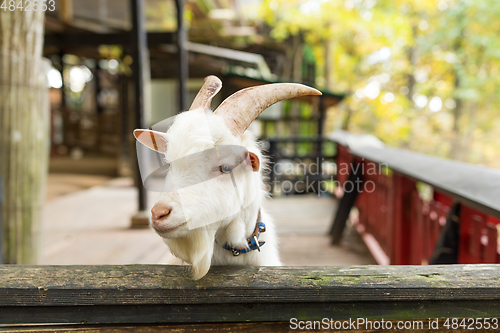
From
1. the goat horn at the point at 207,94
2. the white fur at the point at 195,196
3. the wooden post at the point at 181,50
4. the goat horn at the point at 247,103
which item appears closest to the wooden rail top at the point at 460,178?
the goat horn at the point at 247,103

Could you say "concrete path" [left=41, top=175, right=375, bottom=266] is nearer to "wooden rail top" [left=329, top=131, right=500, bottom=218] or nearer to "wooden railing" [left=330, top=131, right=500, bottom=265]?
"wooden railing" [left=330, top=131, right=500, bottom=265]

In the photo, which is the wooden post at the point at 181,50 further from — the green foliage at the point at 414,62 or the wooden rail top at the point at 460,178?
the green foliage at the point at 414,62

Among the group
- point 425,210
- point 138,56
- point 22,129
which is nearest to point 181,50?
point 138,56

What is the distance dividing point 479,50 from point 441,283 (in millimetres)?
13041

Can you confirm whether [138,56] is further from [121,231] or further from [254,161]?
[254,161]

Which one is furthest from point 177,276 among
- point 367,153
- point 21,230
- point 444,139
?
point 444,139

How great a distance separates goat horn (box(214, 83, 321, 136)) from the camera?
1.22 metres

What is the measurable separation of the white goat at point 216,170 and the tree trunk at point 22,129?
1.34 meters

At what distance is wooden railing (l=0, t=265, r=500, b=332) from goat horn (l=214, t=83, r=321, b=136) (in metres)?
0.52

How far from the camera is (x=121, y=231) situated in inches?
152

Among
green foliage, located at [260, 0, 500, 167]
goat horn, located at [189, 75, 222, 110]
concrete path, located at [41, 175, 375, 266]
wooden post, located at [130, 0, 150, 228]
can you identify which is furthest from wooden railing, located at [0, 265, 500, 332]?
green foliage, located at [260, 0, 500, 167]

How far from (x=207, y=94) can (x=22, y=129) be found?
1524mm

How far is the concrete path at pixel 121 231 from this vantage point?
124 inches

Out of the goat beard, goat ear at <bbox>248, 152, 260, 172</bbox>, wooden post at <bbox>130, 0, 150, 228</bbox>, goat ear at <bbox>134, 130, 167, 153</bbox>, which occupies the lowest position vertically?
the goat beard
